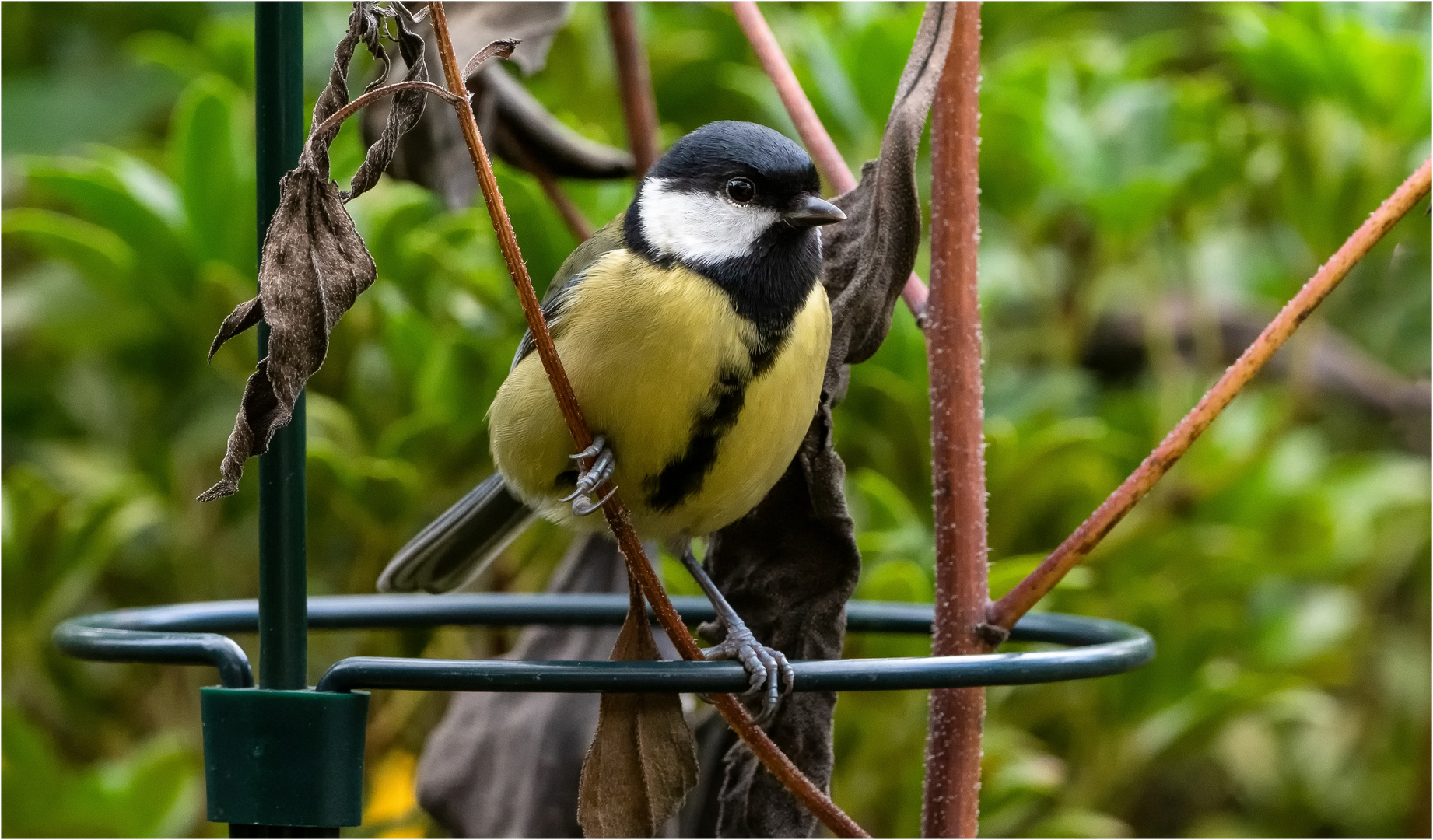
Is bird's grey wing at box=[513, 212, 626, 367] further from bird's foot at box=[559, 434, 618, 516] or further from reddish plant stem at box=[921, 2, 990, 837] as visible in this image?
reddish plant stem at box=[921, 2, 990, 837]

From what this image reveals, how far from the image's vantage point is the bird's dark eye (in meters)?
1.17

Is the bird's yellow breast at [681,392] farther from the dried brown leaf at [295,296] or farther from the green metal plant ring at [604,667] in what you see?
the dried brown leaf at [295,296]

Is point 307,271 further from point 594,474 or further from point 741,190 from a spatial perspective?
point 741,190

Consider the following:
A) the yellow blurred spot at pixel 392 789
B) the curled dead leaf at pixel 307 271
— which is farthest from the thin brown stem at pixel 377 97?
the yellow blurred spot at pixel 392 789

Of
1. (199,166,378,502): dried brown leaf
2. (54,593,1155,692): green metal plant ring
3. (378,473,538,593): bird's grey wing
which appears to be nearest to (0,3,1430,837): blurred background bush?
(378,473,538,593): bird's grey wing

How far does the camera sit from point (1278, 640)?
1.64 metres

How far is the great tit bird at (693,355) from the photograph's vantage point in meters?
1.06

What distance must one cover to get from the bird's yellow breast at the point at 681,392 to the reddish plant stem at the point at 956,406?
0.10 meters

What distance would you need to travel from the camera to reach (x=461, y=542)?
4.37ft

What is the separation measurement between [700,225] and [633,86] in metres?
0.32

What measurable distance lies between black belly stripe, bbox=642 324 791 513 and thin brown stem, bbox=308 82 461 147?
0.40 meters

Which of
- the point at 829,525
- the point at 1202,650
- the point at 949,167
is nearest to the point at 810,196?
the point at 949,167

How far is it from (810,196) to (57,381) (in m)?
1.19

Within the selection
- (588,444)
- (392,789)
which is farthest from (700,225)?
(392,789)
